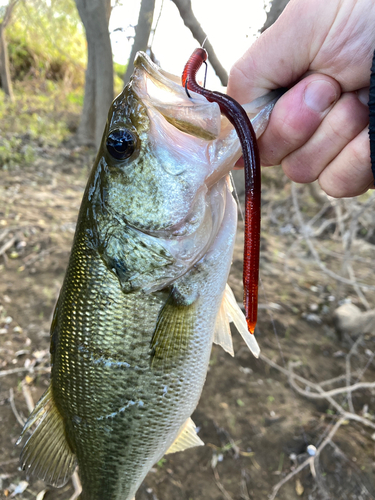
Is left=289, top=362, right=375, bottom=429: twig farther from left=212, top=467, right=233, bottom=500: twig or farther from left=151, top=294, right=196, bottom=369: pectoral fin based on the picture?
left=151, top=294, right=196, bottom=369: pectoral fin

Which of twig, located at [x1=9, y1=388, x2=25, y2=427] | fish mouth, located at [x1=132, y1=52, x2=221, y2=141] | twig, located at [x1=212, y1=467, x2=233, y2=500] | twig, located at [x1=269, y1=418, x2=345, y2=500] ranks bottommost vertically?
twig, located at [x1=9, y1=388, x2=25, y2=427]

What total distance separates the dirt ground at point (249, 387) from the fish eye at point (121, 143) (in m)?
1.28

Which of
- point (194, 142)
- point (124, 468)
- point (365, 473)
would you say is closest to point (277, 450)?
point (365, 473)

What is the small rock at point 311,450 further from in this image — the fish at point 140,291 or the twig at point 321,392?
the fish at point 140,291

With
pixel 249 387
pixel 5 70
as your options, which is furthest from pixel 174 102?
pixel 5 70

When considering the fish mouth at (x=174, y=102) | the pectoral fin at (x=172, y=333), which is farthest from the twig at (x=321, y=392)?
the fish mouth at (x=174, y=102)

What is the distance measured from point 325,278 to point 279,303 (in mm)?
1091

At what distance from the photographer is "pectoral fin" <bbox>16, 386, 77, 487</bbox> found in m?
1.20

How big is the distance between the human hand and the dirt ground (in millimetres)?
960

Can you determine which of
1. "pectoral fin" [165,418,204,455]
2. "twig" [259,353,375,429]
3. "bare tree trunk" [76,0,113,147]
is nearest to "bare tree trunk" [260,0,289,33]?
"bare tree trunk" [76,0,113,147]

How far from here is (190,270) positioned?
108 centimetres

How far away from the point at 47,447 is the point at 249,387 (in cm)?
187

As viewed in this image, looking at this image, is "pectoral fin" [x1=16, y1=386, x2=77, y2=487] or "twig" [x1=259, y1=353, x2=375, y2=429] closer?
"pectoral fin" [x1=16, y1=386, x2=77, y2=487]

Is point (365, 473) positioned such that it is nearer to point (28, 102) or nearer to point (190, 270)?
point (190, 270)
